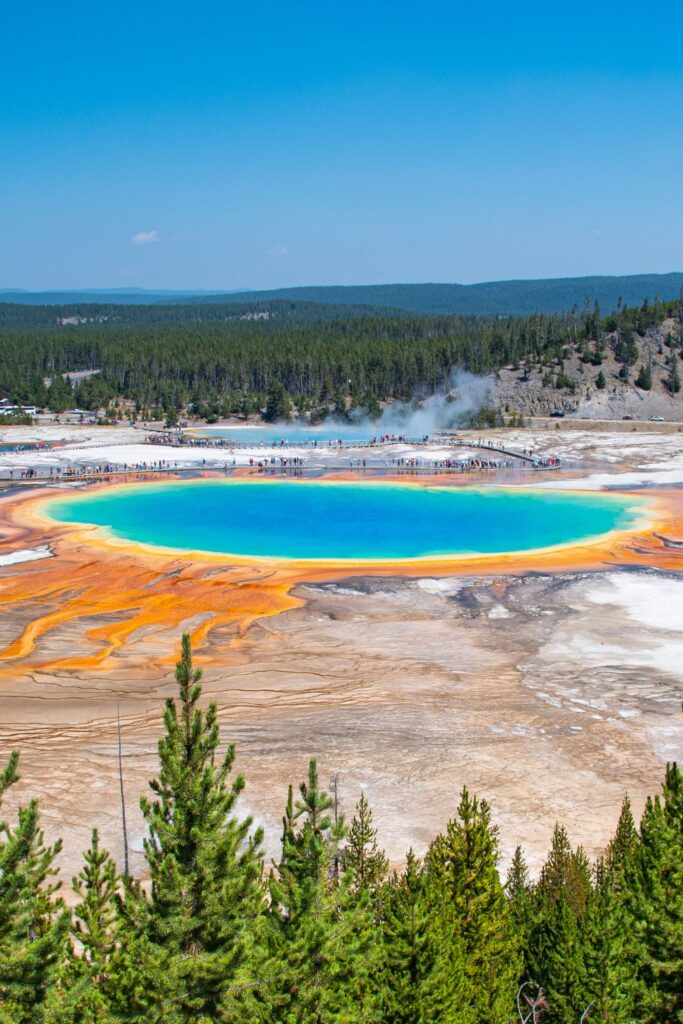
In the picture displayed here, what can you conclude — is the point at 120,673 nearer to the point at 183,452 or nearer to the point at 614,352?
the point at 183,452

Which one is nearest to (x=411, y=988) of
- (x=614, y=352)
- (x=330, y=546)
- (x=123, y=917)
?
(x=123, y=917)

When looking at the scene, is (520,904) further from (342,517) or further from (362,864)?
(342,517)

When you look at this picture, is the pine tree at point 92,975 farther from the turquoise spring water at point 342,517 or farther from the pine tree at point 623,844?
the turquoise spring water at point 342,517

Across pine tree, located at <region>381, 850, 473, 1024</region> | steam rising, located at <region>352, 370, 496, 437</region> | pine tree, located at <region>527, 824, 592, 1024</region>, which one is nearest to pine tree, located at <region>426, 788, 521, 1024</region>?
pine tree, located at <region>527, 824, 592, 1024</region>

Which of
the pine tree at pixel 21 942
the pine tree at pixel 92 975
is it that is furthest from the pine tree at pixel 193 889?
the pine tree at pixel 21 942

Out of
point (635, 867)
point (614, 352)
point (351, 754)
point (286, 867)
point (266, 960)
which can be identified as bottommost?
point (351, 754)

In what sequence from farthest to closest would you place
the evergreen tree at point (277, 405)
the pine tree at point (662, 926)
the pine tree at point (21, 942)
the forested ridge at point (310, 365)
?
the forested ridge at point (310, 365)
the evergreen tree at point (277, 405)
the pine tree at point (662, 926)
the pine tree at point (21, 942)
